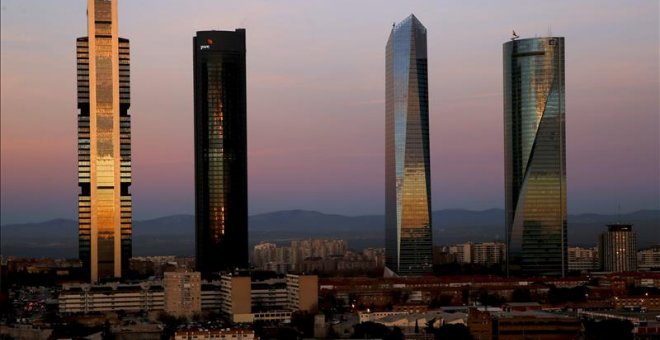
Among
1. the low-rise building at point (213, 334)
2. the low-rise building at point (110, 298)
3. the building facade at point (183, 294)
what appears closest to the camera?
the low-rise building at point (213, 334)

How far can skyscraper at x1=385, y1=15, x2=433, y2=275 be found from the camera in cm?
5972

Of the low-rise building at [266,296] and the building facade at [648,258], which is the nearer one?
the low-rise building at [266,296]

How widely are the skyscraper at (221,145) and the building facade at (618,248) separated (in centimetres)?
1964

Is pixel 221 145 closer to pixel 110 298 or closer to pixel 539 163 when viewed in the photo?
pixel 110 298

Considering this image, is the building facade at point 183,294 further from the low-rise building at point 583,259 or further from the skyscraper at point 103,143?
the low-rise building at point 583,259

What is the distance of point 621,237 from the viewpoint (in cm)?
7038

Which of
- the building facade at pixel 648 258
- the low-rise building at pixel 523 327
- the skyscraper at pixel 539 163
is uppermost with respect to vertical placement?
the skyscraper at pixel 539 163

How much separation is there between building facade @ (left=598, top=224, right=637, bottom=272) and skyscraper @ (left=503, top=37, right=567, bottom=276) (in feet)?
25.8

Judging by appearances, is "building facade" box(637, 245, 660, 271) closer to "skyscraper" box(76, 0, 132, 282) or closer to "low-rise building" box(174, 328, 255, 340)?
"skyscraper" box(76, 0, 132, 282)

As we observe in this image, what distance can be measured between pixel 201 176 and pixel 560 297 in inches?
593

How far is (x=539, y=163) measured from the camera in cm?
6178

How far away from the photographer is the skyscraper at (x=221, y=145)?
5850 cm

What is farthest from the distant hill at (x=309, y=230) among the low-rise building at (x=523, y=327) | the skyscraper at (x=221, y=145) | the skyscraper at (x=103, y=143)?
the low-rise building at (x=523, y=327)

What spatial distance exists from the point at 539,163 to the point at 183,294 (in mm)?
20256
